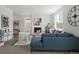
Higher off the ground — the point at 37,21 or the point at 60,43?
the point at 37,21

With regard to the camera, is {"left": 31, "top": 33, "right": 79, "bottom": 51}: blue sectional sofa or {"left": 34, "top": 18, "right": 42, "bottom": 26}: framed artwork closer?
{"left": 31, "top": 33, "right": 79, "bottom": 51}: blue sectional sofa

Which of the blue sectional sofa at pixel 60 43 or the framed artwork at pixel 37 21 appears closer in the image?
the blue sectional sofa at pixel 60 43

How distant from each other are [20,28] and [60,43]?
7.82 m

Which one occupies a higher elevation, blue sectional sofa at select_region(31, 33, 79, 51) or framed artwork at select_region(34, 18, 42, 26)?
framed artwork at select_region(34, 18, 42, 26)

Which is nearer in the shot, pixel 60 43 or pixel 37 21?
pixel 60 43

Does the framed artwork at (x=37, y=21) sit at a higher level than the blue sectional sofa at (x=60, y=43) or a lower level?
higher

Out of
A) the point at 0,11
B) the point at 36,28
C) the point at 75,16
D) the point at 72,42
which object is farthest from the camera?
the point at 36,28

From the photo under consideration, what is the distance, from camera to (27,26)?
11.5 m

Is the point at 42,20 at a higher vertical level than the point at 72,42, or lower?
higher
